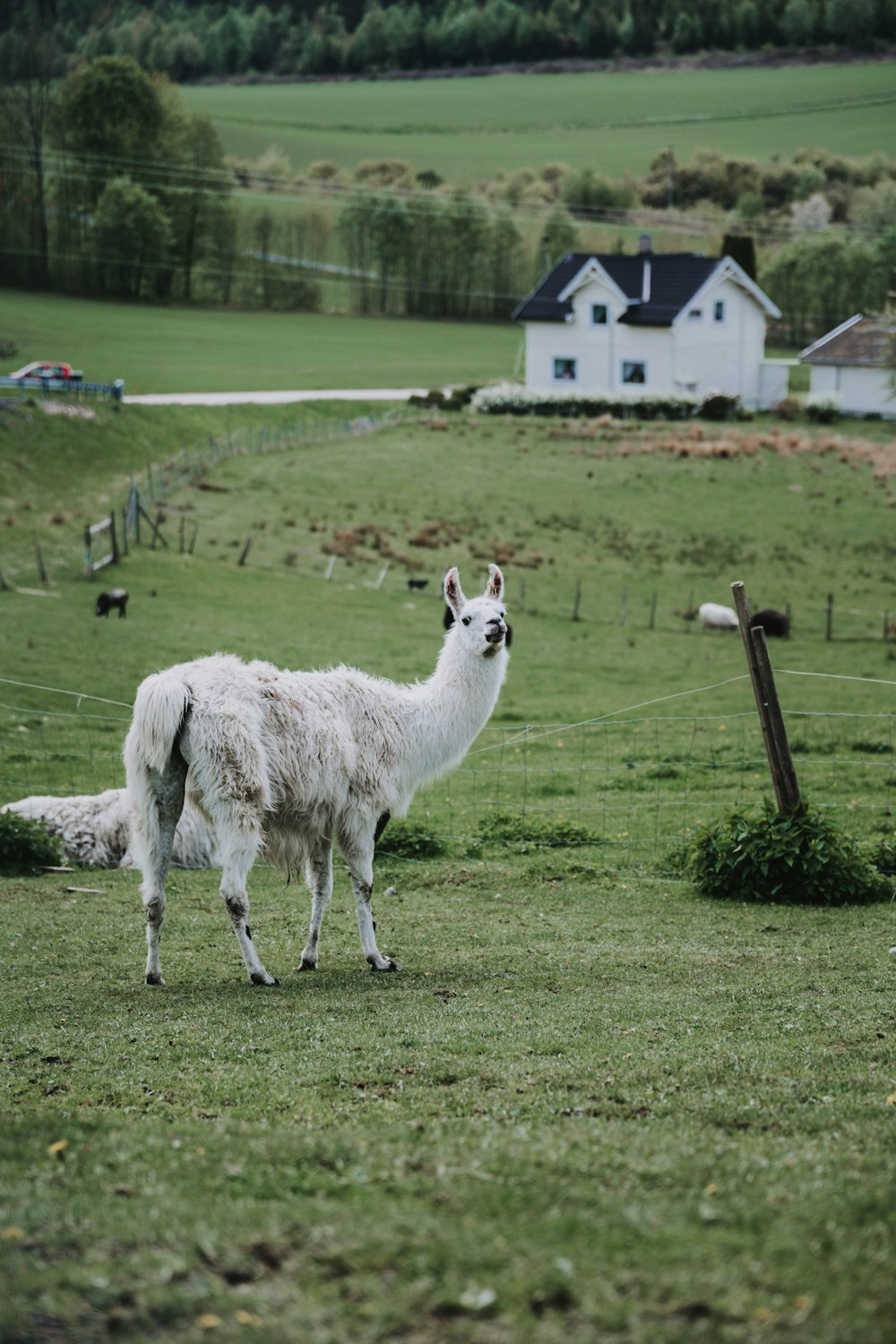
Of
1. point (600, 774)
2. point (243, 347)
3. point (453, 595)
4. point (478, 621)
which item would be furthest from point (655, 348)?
point (478, 621)

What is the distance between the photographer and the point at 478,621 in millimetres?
11523

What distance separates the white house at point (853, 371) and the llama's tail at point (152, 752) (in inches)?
2545

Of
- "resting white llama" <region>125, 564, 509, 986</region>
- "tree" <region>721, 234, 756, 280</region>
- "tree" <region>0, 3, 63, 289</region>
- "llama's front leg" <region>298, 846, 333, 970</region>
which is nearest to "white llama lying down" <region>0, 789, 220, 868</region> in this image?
"resting white llama" <region>125, 564, 509, 986</region>

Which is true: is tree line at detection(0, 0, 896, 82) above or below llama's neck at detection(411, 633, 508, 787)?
above

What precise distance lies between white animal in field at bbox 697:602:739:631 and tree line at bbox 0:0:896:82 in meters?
150

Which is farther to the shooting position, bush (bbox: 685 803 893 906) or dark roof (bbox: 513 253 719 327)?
dark roof (bbox: 513 253 719 327)

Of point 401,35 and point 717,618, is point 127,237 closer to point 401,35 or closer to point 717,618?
point 717,618

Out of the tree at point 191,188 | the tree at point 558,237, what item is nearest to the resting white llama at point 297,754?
the tree at point 191,188

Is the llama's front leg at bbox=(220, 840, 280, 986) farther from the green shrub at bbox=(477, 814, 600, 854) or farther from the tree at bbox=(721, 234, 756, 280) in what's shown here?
the tree at bbox=(721, 234, 756, 280)

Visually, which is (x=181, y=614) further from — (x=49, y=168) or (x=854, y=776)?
(x=49, y=168)

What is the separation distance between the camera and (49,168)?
346 feet

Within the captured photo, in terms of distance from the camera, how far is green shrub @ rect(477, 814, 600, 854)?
15.7 meters

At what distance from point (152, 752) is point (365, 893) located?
207cm

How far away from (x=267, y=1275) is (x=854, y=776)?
16178mm
